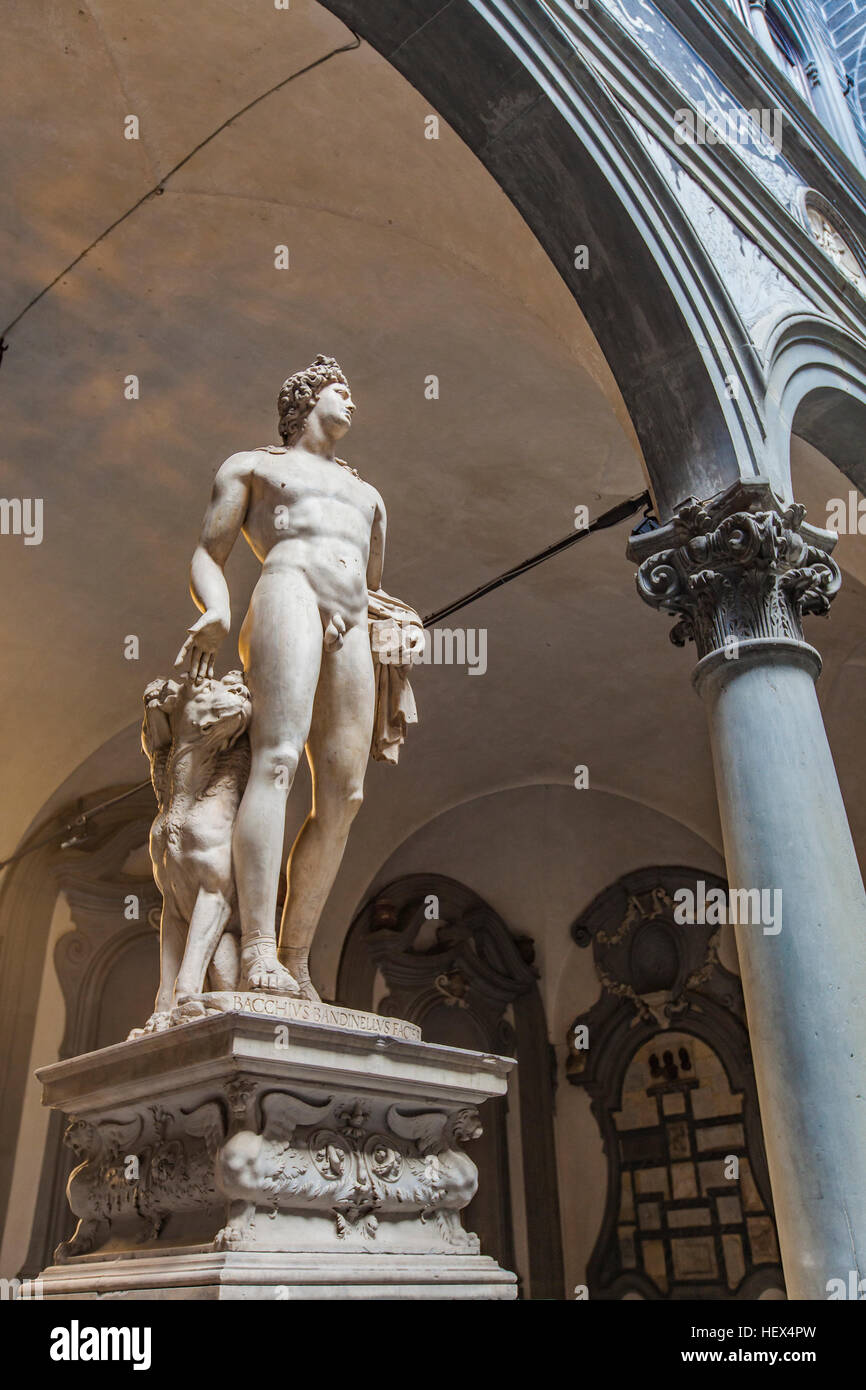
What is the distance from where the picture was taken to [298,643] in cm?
297

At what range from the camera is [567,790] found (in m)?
10.5

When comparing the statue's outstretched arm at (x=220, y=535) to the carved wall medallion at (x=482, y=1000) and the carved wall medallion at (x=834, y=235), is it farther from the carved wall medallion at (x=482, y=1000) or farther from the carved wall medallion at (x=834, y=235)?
the carved wall medallion at (x=482, y=1000)

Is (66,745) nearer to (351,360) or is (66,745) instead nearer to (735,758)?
(351,360)

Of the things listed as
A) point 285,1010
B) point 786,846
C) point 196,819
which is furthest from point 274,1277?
point 786,846

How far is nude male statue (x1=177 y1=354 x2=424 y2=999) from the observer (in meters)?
2.79

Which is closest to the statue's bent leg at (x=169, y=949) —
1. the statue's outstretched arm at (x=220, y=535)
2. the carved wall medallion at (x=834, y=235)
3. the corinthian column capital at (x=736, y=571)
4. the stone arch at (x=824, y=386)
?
the statue's outstretched arm at (x=220, y=535)

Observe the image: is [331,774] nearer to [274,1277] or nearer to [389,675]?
[389,675]

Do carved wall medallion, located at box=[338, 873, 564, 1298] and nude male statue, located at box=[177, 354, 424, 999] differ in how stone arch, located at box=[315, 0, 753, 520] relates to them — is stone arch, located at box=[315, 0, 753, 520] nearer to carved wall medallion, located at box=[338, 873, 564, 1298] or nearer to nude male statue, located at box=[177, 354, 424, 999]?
nude male statue, located at box=[177, 354, 424, 999]

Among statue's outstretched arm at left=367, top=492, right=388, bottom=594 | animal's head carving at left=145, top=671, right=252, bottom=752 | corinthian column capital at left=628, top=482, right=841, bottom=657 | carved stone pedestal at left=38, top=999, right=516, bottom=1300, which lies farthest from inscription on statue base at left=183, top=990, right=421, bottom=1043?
corinthian column capital at left=628, top=482, right=841, bottom=657

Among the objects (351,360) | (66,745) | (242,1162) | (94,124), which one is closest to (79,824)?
(66,745)

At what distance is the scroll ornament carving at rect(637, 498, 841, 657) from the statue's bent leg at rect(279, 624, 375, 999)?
1.35 metres

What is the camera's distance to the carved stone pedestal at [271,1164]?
2242mm

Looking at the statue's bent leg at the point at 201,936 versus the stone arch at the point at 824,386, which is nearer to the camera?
the statue's bent leg at the point at 201,936

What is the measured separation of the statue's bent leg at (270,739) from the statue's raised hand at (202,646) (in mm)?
97
